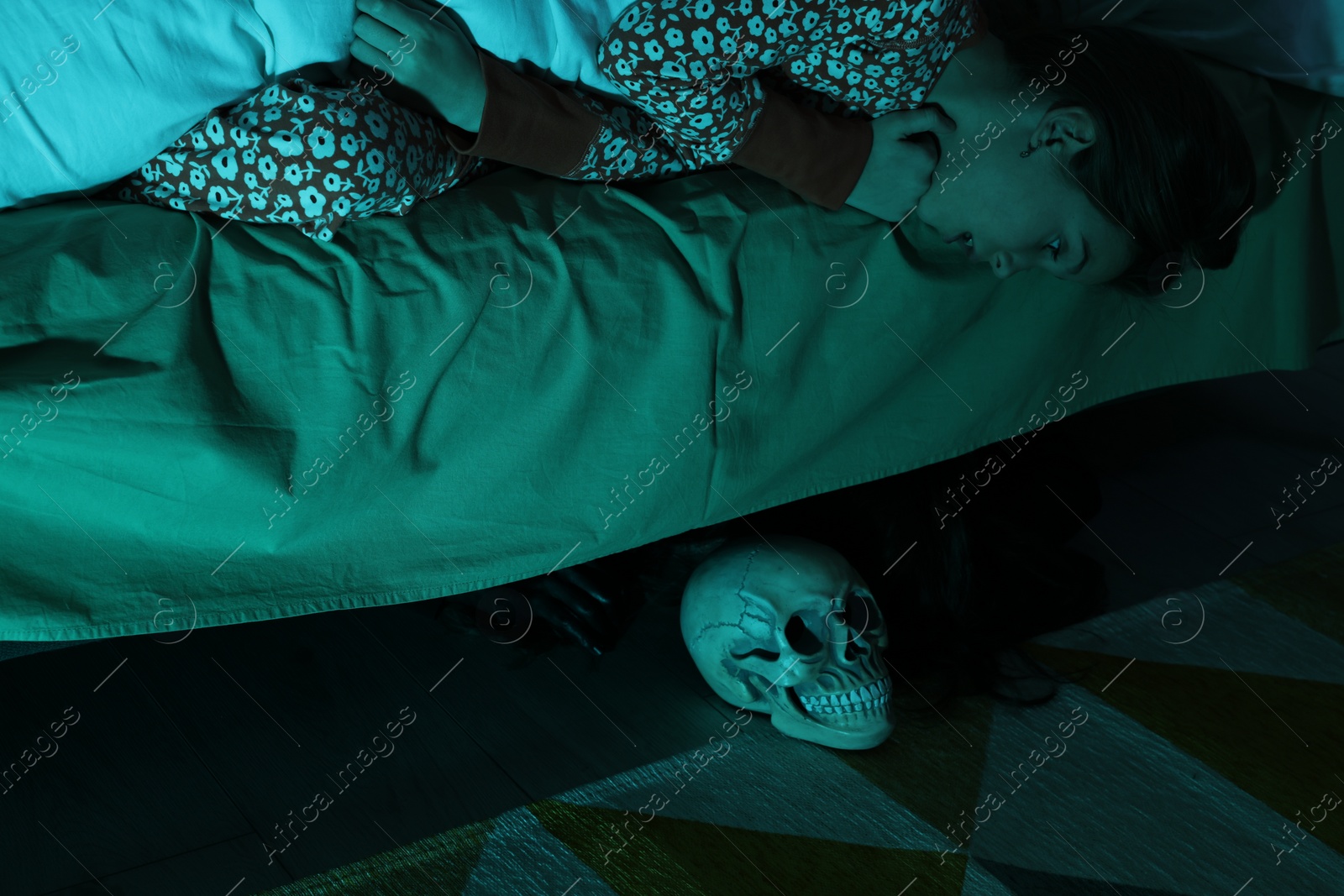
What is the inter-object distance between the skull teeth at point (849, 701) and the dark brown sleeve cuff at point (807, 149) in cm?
54

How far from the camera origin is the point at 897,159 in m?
1.11

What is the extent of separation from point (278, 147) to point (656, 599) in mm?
749

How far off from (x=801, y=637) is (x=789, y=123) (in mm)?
560

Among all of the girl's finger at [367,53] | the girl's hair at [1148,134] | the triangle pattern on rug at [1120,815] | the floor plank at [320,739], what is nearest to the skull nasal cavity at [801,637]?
the triangle pattern on rug at [1120,815]

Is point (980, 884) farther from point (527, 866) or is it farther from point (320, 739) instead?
point (320, 739)

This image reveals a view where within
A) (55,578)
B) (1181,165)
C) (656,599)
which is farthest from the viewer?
(656,599)

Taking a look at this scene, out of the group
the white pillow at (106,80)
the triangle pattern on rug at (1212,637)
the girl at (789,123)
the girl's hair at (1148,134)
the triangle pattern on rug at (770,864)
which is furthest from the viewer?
the triangle pattern on rug at (1212,637)

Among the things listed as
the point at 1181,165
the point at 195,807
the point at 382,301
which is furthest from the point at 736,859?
the point at 1181,165

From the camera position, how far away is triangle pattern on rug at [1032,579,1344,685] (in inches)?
52.3

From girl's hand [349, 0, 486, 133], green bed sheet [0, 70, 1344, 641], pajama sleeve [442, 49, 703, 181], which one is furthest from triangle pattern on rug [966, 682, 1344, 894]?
girl's hand [349, 0, 486, 133]

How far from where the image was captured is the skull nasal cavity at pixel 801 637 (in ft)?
3.69

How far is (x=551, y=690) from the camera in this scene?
1.17m

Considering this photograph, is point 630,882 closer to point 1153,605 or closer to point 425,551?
point 425,551

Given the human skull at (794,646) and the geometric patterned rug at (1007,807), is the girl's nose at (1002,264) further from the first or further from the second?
the geometric patterned rug at (1007,807)
